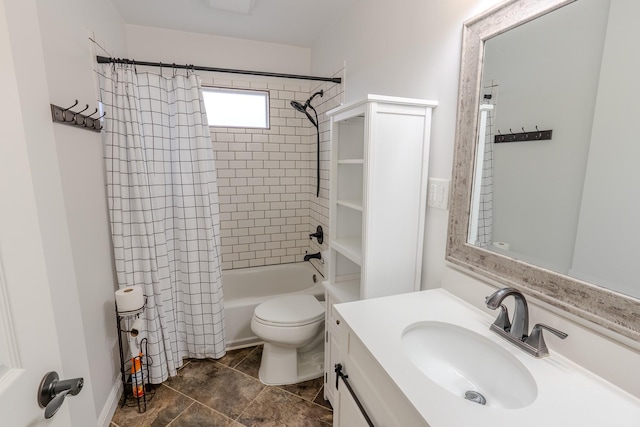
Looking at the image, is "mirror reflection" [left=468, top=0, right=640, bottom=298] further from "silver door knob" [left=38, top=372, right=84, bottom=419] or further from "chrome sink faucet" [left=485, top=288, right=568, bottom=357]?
"silver door knob" [left=38, top=372, right=84, bottom=419]

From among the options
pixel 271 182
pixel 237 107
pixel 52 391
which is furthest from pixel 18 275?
pixel 237 107

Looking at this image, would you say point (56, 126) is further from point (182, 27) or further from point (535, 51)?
point (535, 51)

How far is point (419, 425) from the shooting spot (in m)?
0.72

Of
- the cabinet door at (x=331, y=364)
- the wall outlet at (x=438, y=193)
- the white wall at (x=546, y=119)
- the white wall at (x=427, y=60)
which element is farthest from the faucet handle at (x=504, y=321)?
the cabinet door at (x=331, y=364)

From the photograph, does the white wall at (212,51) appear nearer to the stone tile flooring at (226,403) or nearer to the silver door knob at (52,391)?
the stone tile flooring at (226,403)

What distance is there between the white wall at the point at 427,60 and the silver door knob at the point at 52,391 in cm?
135

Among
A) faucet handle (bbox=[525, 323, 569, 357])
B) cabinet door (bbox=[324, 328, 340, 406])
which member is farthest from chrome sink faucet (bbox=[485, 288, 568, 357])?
cabinet door (bbox=[324, 328, 340, 406])

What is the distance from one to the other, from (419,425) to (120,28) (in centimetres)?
311

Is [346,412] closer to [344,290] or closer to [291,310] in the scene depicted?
[344,290]

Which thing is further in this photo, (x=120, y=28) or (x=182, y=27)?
(x=182, y=27)

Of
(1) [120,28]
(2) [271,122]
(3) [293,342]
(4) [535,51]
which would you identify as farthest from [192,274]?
(4) [535,51]

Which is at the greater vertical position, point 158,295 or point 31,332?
point 31,332

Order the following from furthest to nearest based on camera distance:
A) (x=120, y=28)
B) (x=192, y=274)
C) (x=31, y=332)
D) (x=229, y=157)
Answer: (x=229, y=157) → (x=120, y=28) → (x=192, y=274) → (x=31, y=332)

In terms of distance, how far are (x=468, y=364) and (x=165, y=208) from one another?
198cm
